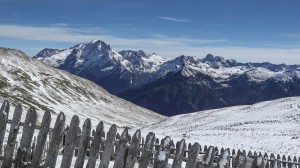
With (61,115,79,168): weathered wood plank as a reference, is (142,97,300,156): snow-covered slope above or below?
above

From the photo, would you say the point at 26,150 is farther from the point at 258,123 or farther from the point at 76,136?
the point at 258,123

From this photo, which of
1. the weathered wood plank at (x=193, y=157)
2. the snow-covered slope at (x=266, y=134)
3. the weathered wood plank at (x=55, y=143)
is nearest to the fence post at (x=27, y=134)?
the weathered wood plank at (x=55, y=143)

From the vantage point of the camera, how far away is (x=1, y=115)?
10992mm

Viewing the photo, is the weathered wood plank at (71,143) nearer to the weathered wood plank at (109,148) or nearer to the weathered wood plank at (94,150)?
the weathered wood plank at (94,150)

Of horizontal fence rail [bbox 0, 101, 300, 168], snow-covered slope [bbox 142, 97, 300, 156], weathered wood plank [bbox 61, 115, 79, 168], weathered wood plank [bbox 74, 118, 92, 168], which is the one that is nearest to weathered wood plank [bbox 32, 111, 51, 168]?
horizontal fence rail [bbox 0, 101, 300, 168]

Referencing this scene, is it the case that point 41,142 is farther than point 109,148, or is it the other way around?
point 41,142

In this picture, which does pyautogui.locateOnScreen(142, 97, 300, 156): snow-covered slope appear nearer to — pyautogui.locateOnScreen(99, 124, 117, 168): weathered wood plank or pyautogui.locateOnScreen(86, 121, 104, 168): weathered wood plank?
pyautogui.locateOnScreen(99, 124, 117, 168): weathered wood plank

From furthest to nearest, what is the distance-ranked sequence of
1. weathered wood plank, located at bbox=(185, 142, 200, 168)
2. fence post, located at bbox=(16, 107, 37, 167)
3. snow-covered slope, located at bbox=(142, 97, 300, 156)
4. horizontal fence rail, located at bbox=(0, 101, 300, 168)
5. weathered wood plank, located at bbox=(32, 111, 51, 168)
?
1. snow-covered slope, located at bbox=(142, 97, 300, 156)
2. fence post, located at bbox=(16, 107, 37, 167)
3. weathered wood plank, located at bbox=(32, 111, 51, 168)
4. horizontal fence rail, located at bbox=(0, 101, 300, 168)
5. weathered wood plank, located at bbox=(185, 142, 200, 168)

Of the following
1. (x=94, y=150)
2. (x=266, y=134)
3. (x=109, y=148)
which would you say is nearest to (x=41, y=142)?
(x=94, y=150)

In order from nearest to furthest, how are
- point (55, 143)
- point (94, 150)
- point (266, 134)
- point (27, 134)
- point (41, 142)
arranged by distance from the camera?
point (94, 150) < point (55, 143) < point (41, 142) < point (27, 134) < point (266, 134)

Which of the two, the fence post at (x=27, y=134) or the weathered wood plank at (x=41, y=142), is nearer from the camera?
the weathered wood plank at (x=41, y=142)

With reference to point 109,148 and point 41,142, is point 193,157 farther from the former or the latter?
point 41,142

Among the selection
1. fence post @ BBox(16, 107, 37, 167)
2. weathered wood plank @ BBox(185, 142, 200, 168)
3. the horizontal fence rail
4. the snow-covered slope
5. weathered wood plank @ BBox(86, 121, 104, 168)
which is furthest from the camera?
the snow-covered slope

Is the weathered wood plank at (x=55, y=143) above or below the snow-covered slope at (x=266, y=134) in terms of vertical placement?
below
